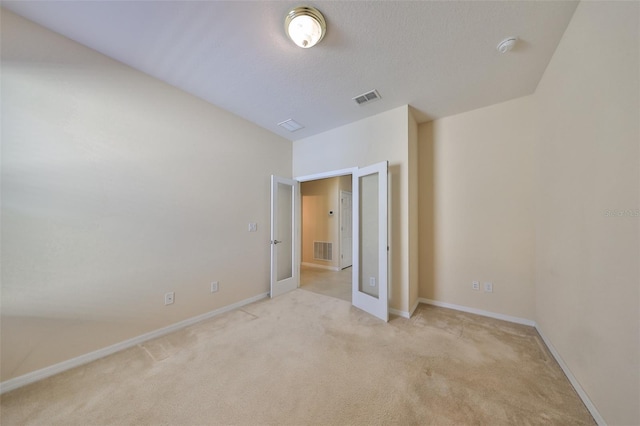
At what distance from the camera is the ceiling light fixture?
156 cm

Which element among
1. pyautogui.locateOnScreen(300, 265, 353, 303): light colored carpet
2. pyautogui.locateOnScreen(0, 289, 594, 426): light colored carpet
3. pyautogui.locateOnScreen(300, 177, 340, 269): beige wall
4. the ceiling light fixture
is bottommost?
pyautogui.locateOnScreen(300, 265, 353, 303): light colored carpet

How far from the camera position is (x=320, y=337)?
2320 millimetres

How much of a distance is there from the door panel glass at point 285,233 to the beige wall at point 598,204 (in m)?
3.42

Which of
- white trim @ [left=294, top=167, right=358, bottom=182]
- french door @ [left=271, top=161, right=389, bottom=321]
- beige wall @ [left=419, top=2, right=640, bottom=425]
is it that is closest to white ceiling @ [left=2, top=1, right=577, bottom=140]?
beige wall @ [left=419, top=2, right=640, bottom=425]

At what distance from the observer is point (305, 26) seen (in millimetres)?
1636

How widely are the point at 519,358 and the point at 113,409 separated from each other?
10.7 feet

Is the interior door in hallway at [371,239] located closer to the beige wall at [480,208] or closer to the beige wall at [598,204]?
the beige wall at [480,208]

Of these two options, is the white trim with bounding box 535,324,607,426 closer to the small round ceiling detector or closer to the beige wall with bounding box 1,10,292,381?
the small round ceiling detector

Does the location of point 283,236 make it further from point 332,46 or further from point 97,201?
point 332,46

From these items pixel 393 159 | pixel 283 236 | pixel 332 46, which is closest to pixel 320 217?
pixel 283 236

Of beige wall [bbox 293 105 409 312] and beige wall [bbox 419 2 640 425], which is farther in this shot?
beige wall [bbox 293 105 409 312]

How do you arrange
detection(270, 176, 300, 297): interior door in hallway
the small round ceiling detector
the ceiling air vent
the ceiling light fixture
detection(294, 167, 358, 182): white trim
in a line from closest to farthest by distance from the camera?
the ceiling light fixture
the small round ceiling detector
the ceiling air vent
detection(294, 167, 358, 182): white trim
detection(270, 176, 300, 297): interior door in hallway

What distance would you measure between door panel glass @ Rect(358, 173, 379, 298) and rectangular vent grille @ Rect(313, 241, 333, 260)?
2485 millimetres

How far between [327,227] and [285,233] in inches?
77.5
